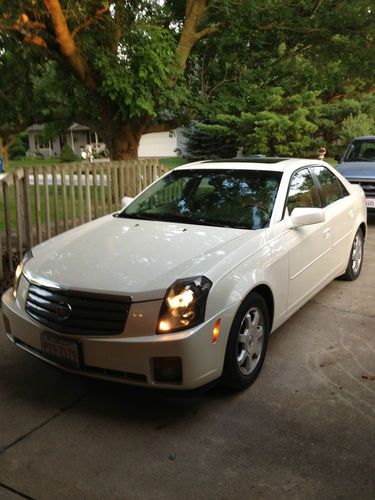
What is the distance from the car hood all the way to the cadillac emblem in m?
0.12

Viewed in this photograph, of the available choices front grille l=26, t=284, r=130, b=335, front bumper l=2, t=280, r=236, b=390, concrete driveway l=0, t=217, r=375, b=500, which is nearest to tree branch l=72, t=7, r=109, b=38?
concrete driveway l=0, t=217, r=375, b=500

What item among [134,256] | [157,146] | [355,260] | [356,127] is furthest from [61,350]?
[157,146]

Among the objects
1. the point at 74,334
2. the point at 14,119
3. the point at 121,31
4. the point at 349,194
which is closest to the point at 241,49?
the point at 121,31

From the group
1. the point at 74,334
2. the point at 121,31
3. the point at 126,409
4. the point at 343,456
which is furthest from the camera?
the point at 121,31

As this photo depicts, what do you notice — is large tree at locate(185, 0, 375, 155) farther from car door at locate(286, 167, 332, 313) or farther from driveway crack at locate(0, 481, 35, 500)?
driveway crack at locate(0, 481, 35, 500)

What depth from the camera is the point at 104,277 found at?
325cm

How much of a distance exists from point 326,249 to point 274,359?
138 cm

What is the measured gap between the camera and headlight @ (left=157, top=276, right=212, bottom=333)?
3.00m

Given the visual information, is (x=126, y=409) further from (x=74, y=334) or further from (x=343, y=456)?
(x=343, y=456)

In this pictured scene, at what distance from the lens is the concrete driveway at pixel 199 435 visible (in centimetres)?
263

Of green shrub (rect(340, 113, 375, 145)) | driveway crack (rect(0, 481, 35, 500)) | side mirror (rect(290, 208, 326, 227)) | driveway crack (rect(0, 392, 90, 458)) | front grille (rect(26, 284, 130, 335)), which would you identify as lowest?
driveway crack (rect(0, 481, 35, 500))

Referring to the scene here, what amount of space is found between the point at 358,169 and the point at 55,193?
6.20 meters

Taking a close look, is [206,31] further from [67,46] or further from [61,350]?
[61,350]

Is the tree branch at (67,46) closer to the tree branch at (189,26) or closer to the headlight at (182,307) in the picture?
the tree branch at (189,26)
